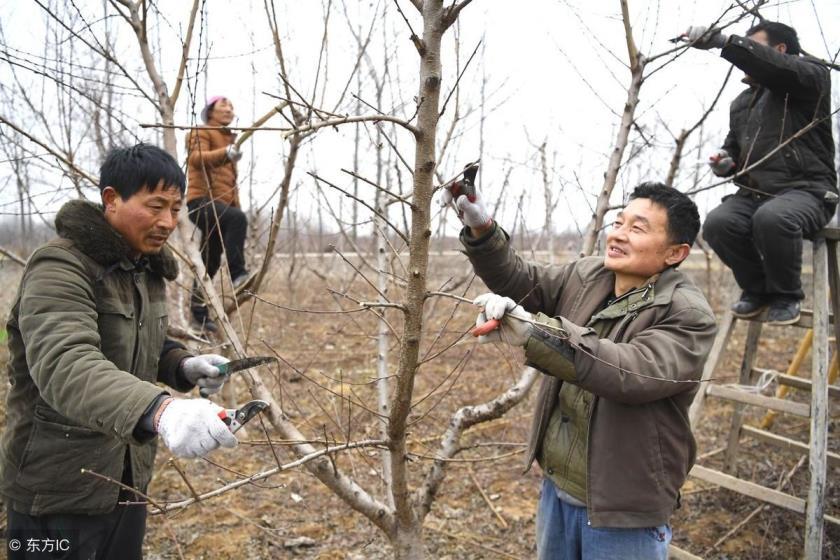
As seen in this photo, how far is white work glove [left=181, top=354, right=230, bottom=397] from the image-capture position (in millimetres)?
1831

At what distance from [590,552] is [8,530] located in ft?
5.40

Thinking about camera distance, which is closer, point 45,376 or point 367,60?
point 45,376

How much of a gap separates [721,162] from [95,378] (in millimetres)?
2770

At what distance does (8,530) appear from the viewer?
61.7 inches

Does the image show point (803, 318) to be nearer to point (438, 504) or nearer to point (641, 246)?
point (641, 246)

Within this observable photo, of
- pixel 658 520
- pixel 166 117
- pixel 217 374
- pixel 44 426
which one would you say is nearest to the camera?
pixel 44 426

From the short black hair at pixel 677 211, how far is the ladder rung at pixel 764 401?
1.54m

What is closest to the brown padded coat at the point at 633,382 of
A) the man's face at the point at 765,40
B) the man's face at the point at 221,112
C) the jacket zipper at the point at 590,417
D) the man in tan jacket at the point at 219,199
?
the jacket zipper at the point at 590,417

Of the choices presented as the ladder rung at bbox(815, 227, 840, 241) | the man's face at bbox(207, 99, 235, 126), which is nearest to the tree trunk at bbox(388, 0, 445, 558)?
the ladder rung at bbox(815, 227, 840, 241)

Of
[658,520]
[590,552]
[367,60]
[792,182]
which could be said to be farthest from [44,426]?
[367,60]

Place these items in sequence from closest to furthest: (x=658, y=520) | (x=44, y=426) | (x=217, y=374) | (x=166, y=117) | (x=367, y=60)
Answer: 1. (x=44, y=426)
2. (x=658, y=520)
3. (x=217, y=374)
4. (x=166, y=117)
5. (x=367, y=60)

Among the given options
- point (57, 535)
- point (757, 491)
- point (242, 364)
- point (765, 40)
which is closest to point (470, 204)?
point (242, 364)

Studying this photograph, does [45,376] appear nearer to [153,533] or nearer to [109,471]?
[109,471]

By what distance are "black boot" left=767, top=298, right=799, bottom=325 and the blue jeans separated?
1.53 meters
